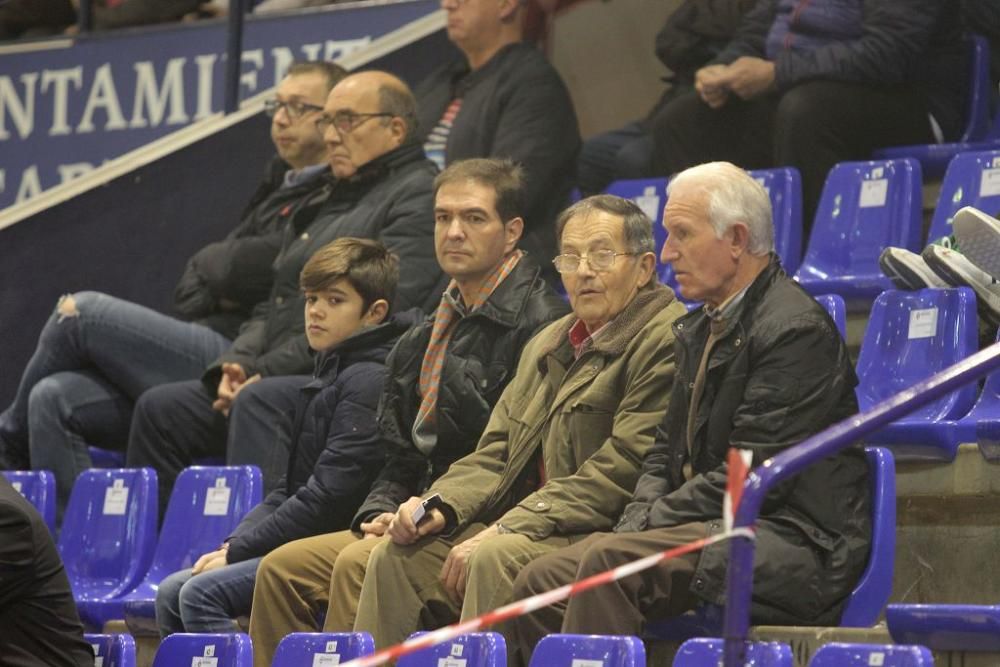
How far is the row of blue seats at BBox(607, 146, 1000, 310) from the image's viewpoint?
5.13 metres

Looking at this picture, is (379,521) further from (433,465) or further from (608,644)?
(608,644)

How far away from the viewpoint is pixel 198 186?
6859 mm

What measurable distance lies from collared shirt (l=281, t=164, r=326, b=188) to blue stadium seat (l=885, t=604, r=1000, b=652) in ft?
10.1

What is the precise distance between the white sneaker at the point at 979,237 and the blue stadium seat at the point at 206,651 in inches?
75.9

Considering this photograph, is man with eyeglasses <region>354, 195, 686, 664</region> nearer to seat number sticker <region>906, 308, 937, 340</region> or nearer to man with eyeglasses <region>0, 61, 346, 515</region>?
seat number sticker <region>906, 308, 937, 340</region>

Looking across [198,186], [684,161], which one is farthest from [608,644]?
[198,186]

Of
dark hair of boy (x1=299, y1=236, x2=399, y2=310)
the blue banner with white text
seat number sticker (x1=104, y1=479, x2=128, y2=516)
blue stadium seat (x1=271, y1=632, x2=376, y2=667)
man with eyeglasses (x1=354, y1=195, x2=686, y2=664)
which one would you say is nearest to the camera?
blue stadium seat (x1=271, y1=632, x2=376, y2=667)

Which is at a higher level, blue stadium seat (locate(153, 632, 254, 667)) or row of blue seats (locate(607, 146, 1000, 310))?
row of blue seats (locate(607, 146, 1000, 310))

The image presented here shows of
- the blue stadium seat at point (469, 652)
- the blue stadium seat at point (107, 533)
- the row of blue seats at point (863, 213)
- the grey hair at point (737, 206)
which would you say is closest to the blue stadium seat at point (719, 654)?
the blue stadium seat at point (469, 652)

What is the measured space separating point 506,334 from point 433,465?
1.23 feet

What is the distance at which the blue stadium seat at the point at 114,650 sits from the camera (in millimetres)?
3750

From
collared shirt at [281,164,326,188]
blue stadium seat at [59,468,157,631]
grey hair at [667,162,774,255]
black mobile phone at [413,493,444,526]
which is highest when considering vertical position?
grey hair at [667,162,774,255]

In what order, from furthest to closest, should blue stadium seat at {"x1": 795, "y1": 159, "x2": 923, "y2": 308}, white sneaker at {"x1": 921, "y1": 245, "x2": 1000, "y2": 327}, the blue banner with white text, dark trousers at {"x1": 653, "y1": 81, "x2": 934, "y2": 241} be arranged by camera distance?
1. the blue banner with white text
2. dark trousers at {"x1": 653, "y1": 81, "x2": 934, "y2": 241}
3. blue stadium seat at {"x1": 795, "y1": 159, "x2": 923, "y2": 308}
4. white sneaker at {"x1": 921, "y1": 245, "x2": 1000, "y2": 327}

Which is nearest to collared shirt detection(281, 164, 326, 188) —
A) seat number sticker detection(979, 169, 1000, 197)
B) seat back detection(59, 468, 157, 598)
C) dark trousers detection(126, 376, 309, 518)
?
dark trousers detection(126, 376, 309, 518)
